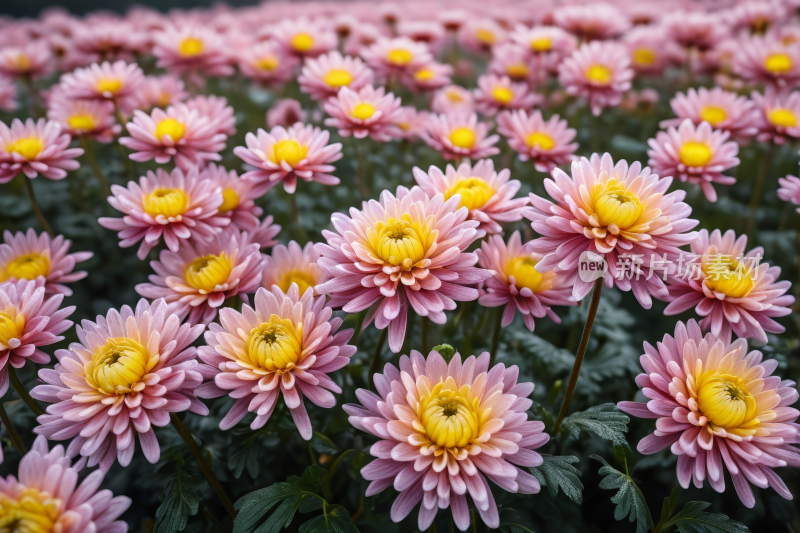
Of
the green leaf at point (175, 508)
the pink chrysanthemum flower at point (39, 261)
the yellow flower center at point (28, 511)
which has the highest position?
the yellow flower center at point (28, 511)

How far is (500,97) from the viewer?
2.33 metres

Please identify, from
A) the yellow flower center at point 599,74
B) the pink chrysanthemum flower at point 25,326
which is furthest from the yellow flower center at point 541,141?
the pink chrysanthemum flower at point 25,326

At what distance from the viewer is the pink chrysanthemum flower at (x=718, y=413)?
41.4 inches

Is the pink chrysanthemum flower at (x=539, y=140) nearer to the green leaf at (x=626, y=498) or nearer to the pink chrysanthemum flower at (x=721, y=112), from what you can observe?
the pink chrysanthemum flower at (x=721, y=112)

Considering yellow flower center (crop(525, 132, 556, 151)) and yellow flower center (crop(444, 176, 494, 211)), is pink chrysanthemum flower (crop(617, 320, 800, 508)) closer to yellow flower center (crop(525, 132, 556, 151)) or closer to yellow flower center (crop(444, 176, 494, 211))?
yellow flower center (crop(444, 176, 494, 211))

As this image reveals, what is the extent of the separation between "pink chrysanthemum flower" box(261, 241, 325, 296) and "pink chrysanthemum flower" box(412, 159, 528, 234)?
36 centimetres

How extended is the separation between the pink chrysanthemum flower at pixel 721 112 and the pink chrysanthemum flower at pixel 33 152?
214 centimetres

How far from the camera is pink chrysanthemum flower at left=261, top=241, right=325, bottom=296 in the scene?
140 cm

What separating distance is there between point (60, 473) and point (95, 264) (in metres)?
1.57

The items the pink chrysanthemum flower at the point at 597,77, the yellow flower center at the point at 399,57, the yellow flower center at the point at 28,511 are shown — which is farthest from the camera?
the yellow flower center at the point at 399,57

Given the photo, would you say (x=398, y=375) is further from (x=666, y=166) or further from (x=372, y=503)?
(x=666, y=166)

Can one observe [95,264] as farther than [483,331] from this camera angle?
Yes

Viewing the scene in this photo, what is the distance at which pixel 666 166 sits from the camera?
5.55 feet

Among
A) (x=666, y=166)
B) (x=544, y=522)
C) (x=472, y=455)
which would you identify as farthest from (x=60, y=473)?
(x=666, y=166)
